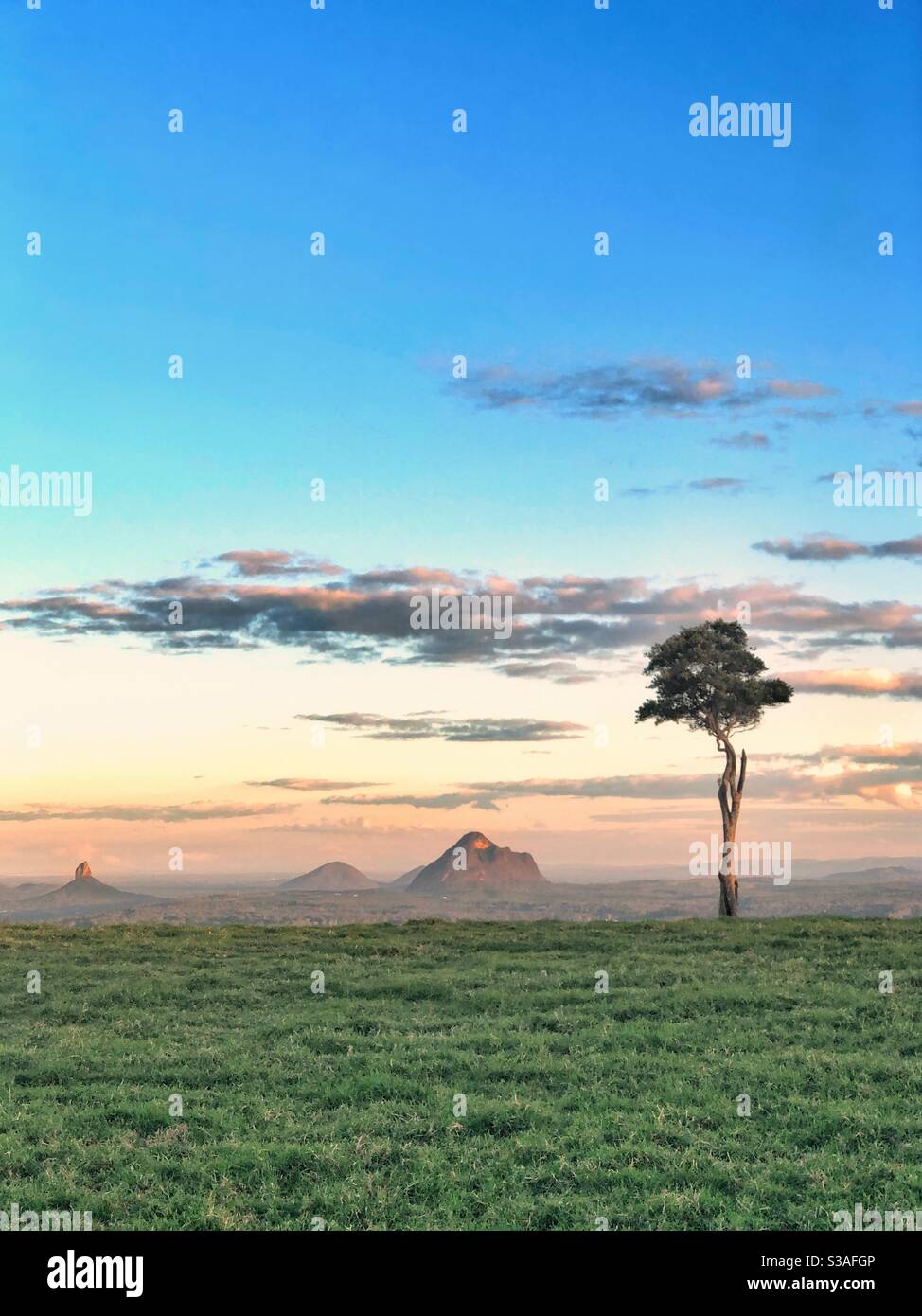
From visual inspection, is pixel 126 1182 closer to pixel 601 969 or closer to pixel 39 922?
pixel 601 969

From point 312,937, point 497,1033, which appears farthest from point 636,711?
point 497,1033

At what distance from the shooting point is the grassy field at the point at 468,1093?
37.6 ft

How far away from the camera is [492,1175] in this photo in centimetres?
1194

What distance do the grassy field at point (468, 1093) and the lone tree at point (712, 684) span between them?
59.5 ft

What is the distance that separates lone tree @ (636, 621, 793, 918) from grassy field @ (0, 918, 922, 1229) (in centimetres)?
1814

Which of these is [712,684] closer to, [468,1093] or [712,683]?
[712,683]
